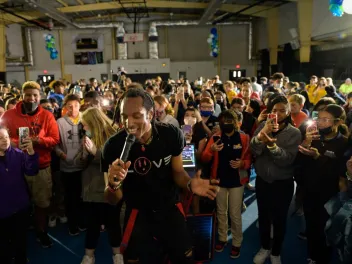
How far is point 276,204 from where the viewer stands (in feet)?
9.03

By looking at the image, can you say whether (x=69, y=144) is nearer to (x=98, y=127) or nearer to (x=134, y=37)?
(x=98, y=127)

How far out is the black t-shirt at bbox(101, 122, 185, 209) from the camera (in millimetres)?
1756

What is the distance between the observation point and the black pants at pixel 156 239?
177 cm

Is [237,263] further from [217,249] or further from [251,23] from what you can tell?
[251,23]

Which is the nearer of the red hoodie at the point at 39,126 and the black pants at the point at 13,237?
the black pants at the point at 13,237

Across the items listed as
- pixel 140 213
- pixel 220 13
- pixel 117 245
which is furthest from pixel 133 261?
pixel 220 13

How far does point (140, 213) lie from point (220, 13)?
17.9 metres

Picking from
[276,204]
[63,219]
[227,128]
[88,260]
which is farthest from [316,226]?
[63,219]

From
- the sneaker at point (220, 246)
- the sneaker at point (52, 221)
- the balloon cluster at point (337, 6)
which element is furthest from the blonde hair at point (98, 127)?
the balloon cluster at point (337, 6)

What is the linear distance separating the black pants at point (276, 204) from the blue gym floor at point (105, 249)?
37 centimetres

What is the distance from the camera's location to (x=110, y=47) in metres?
19.3

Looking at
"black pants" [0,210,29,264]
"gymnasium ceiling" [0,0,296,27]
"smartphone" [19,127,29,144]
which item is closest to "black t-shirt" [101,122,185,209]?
"smartphone" [19,127,29,144]

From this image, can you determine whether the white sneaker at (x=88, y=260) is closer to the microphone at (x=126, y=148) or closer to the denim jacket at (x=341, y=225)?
the microphone at (x=126, y=148)

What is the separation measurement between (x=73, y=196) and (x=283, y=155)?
243cm
